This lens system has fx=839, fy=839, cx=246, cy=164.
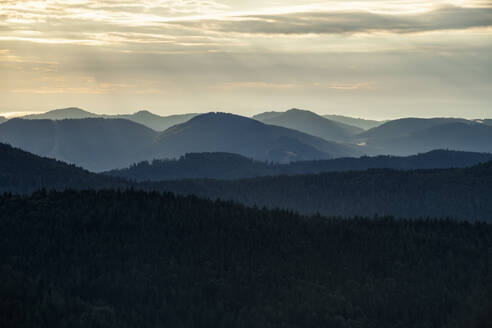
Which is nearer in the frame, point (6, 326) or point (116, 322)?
point (6, 326)

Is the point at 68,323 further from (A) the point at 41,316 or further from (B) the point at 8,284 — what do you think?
(B) the point at 8,284

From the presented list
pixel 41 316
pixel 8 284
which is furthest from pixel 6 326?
pixel 8 284

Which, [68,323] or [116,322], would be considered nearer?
[68,323]

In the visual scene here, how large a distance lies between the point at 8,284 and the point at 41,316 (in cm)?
1737

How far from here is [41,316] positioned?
186 metres

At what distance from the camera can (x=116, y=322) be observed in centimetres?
19838

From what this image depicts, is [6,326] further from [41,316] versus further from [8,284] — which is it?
[8,284]

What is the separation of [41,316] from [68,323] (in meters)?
6.17

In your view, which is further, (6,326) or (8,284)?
(8,284)

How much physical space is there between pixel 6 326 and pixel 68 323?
16276mm

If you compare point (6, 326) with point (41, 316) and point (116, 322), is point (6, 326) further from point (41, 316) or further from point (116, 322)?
point (116, 322)

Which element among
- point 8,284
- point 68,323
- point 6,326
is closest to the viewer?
point 6,326

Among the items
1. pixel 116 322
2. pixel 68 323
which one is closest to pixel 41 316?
pixel 68 323

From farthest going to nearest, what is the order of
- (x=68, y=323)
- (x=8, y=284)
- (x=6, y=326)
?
(x=8, y=284) < (x=68, y=323) < (x=6, y=326)
